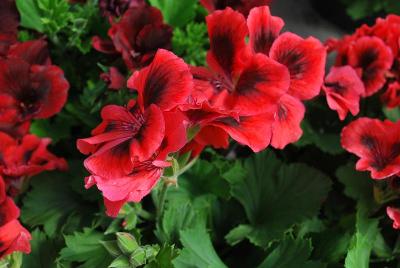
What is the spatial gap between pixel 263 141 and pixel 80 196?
0.36m

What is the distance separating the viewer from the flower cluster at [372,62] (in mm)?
784

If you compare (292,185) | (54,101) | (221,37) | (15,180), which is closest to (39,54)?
(54,101)

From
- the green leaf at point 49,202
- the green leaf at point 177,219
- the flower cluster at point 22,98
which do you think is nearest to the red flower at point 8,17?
the flower cluster at point 22,98

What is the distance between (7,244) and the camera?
661 mm

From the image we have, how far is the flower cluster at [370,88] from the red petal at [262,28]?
0.39 feet

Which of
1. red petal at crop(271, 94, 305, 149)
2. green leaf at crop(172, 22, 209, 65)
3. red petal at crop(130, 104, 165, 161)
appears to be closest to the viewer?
red petal at crop(130, 104, 165, 161)

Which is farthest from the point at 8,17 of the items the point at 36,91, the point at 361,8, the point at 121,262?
the point at 361,8

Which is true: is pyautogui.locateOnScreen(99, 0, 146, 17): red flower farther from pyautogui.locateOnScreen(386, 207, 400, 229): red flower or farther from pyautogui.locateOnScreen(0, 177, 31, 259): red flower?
pyautogui.locateOnScreen(386, 207, 400, 229): red flower

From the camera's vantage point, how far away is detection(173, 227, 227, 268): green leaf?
2.38ft

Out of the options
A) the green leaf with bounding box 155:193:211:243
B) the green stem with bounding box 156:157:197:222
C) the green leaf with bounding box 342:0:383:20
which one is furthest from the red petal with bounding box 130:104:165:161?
the green leaf with bounding box 342:0:383:20

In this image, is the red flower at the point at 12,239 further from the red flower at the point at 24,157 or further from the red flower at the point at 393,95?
the red flower at the point at 393,95

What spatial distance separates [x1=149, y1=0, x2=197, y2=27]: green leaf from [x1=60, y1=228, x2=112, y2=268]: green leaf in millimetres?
366

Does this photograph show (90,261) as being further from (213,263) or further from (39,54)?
(39,54)

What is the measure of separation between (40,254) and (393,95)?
1.73ft
